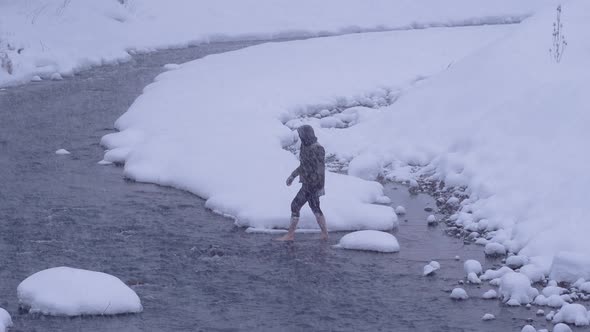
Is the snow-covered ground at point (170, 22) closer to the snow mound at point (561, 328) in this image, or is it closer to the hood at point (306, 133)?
the hood at point (306, 133)

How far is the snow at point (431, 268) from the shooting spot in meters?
11.1

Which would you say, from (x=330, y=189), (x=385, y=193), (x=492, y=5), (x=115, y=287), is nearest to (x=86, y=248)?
(x=115, y=287)

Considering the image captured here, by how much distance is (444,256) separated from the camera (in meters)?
11.9

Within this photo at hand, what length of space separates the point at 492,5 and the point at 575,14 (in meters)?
30.6

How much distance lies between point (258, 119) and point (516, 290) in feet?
34.1

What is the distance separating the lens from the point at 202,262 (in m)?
11.3

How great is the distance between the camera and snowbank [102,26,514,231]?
13.8 meters

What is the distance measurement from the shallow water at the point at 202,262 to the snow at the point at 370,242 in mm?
139

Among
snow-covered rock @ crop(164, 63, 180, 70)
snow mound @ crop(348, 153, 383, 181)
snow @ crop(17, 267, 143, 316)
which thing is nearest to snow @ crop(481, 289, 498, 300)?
snow @ crop(17, 267, 143, 316)

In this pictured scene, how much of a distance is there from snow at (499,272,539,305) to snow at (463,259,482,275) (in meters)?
0.68

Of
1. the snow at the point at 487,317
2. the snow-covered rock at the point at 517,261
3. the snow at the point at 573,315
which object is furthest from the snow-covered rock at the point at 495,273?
the snow at the point at 573,315

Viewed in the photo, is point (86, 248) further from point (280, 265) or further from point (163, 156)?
point (163, 156)

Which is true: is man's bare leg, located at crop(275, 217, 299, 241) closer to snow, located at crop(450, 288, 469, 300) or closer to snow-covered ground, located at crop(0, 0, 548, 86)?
snow, located at crop(450, 288, 469, 300)

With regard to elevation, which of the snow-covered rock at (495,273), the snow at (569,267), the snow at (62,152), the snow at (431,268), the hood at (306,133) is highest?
the hood at (306,133)
